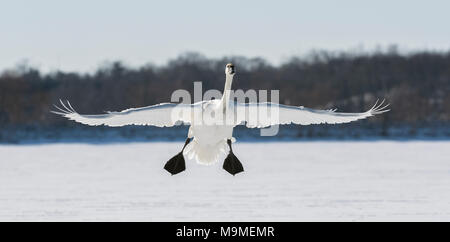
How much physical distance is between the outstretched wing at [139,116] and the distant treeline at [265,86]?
1935 cm

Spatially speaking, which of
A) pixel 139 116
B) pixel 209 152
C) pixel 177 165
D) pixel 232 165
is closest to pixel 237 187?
pixel 177 165

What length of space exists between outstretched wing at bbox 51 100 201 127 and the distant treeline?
63.5 feet

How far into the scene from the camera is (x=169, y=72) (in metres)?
36.2

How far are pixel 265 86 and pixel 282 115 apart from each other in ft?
86.6

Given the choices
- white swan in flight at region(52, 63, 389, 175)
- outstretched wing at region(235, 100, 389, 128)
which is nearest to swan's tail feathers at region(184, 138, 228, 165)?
white swan in flight at region(52, 63, 389, 175)

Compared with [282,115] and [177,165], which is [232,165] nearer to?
[177,165]

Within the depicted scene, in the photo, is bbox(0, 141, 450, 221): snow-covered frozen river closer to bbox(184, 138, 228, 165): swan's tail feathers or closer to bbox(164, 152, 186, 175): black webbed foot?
bbox(164, 152, 186, 175): black webbed foot

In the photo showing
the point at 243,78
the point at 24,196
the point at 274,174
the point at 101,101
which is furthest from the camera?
the point at 243,78

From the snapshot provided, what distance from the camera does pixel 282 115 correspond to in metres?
8.55

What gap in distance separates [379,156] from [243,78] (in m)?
18.8

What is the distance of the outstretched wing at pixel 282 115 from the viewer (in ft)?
27.2

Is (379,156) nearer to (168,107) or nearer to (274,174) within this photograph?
(274,174)

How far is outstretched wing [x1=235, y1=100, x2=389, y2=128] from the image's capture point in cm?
830
